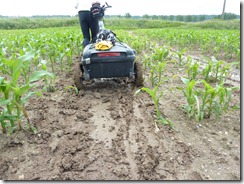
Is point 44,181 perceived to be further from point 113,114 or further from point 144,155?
point 113,114

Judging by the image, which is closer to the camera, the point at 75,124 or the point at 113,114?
the point at 75,124

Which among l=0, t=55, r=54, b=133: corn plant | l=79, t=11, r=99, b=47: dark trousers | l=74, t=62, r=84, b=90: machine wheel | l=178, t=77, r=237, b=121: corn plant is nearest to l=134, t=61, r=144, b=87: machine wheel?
l=74, t=62, r=84, b=90: machine wheel

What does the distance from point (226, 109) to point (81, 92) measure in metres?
1.97

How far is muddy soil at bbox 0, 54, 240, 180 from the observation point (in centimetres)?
177

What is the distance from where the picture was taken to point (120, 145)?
83.4 inches

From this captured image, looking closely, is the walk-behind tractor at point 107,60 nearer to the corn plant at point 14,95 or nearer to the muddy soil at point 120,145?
the muddy soil at point 120,145

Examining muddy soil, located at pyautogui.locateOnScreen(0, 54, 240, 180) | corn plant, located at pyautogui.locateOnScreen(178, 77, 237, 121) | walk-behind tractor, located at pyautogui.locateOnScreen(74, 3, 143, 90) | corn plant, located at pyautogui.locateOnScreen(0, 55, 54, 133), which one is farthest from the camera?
walk-behind tractor, located at pyautogui.locateOnScreen(74, 3, 143, 90)

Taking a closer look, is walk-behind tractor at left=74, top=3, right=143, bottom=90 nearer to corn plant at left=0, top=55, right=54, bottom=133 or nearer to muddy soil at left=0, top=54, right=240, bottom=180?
muddy soil at left=0, top=54, right=240, bottom=180

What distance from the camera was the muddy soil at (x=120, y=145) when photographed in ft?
5.80

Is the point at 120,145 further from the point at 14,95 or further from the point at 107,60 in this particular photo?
the point at 107,60

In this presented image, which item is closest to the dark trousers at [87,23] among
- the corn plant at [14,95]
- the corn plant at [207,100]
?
the corn plant at [14,95]

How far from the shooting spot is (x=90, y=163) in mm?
1889

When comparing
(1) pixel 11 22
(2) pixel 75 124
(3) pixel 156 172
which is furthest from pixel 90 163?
(1) pixel 11 22

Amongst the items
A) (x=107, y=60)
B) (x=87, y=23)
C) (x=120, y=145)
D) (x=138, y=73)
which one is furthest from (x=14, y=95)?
(x=87, y=23)
